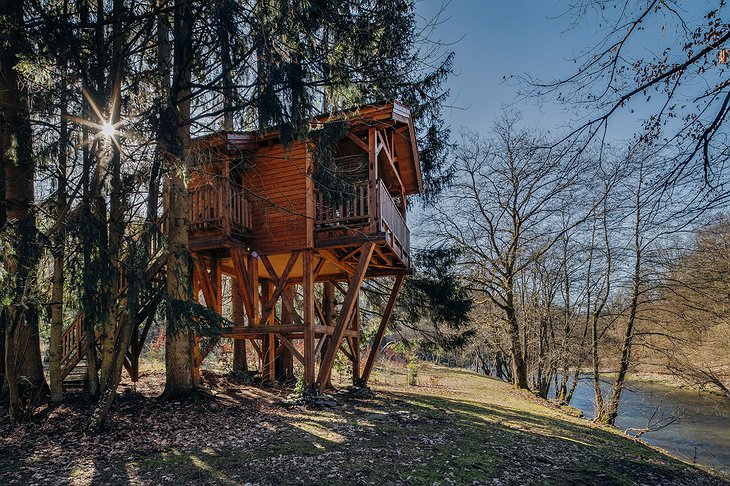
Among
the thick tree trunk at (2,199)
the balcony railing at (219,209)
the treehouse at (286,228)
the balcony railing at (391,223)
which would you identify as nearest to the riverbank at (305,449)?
the thick tree trunk at (2,199)

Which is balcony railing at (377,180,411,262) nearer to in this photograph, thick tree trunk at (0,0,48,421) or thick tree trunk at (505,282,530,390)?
thick tree trunk at (0,0,48,421)

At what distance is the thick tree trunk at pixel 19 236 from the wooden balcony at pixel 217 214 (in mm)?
2933

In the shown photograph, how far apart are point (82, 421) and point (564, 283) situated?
16.7 m

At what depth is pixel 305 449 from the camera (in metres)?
5.62

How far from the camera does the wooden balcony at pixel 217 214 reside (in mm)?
9320

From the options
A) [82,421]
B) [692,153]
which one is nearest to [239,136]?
[82,421]

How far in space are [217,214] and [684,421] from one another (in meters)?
17.4

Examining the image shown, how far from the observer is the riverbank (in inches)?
187

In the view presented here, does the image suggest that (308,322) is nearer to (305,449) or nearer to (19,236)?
(305,449)

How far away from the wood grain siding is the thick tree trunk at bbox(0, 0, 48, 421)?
4053mm

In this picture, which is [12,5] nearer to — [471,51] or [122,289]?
[122,289]

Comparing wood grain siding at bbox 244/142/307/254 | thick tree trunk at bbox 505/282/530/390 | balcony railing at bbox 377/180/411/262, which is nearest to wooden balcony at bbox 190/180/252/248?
wood grain siding at bbox 244/142/307/254

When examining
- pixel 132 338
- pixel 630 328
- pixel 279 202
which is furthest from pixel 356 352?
pixel 630 328

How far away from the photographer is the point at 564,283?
701 inches
